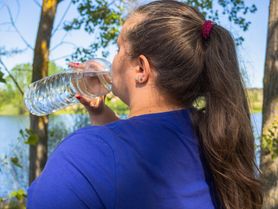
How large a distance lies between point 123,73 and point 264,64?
2773 millimetres

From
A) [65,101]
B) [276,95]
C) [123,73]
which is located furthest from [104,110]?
[276,95]

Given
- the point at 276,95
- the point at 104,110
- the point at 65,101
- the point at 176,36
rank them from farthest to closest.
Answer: the point at 276,95 → the point at 65,101 → the point at 104,110 → the point at 176,36

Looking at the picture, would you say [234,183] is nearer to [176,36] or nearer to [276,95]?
[176,36]

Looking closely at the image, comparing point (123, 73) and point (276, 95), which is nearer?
point (123, 73)

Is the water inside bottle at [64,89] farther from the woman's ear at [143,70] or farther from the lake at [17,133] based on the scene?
the lake at [17,133]

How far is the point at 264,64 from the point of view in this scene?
12.0 feet

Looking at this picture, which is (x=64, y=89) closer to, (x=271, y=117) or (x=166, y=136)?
(x=166, y=136)

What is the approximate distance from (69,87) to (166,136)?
2.85 ft

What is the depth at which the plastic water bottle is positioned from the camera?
59.5 inches

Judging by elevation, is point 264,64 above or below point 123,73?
below

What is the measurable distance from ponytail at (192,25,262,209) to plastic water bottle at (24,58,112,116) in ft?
1.38

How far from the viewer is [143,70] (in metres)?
1.09

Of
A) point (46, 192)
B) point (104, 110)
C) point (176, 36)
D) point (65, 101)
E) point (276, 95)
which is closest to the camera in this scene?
point (46, 192)

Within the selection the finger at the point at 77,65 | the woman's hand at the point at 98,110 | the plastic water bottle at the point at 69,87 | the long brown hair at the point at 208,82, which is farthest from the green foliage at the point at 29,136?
the long brown hair at the point at 208,82
